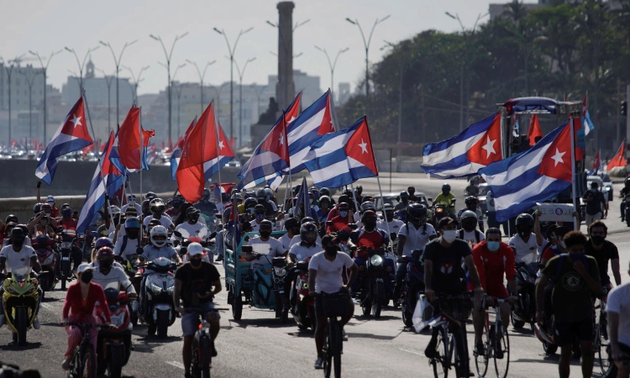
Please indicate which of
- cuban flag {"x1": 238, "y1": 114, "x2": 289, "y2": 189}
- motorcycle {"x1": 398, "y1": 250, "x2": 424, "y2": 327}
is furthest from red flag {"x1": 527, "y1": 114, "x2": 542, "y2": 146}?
motorcycle {"x1": 398, "y1": 250, "x2": 424, "y2": 327}

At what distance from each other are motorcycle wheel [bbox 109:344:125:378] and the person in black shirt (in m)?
0.84

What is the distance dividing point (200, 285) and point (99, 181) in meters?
10.3

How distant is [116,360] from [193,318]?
100 cm

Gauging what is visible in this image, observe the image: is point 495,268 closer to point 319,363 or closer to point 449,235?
point 449,235

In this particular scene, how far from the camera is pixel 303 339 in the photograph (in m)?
14.4

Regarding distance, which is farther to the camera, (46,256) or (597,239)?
(46,256)

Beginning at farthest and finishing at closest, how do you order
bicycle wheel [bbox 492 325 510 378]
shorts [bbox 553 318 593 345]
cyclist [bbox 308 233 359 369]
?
cyclist [bbox 308 233 359 369]
bicycle wheel [bbox 492 325 510 378]
shorts [bbox 553 318 593 345]

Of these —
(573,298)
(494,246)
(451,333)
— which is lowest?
(451,333)

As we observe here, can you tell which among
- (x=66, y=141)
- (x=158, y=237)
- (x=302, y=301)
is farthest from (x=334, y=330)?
(x=66, y=141)

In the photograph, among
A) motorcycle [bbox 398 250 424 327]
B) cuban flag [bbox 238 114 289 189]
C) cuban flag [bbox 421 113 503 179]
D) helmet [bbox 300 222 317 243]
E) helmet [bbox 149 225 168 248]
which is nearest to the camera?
helmet [bbox 300 222 317 243]

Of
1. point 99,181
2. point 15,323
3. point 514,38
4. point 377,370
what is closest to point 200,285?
point 377,370

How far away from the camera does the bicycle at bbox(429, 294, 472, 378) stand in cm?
1040

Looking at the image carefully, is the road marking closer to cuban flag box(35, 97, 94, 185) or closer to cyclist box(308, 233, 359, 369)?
cyclist box(308, 233, 359, 369)

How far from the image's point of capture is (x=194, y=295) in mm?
11008
